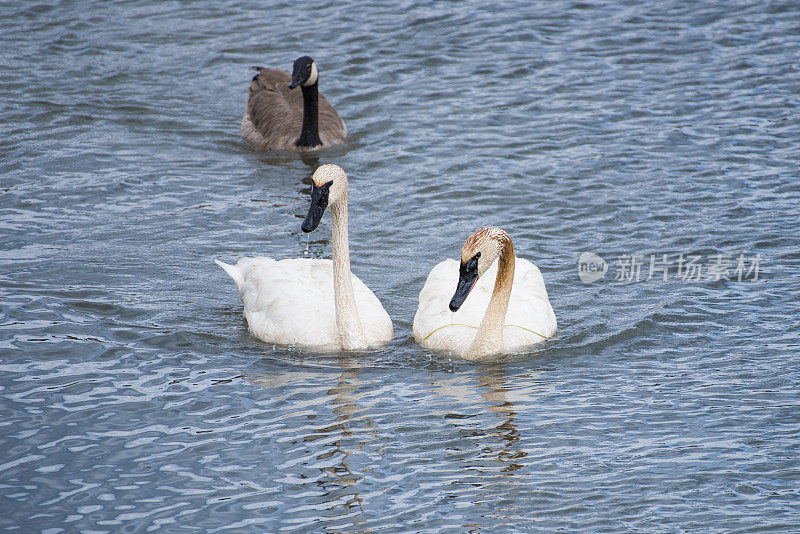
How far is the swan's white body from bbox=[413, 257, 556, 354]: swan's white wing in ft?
1.41

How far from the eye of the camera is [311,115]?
14523mm

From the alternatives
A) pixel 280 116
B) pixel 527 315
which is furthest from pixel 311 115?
pixel 527 315

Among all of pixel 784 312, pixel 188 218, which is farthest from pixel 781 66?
pixel 188 218

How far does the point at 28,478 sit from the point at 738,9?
15.1 metres

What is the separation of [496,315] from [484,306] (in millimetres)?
714

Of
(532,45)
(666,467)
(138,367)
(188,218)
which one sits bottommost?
(666,467)

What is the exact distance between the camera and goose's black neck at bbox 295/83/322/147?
→ 14.5 m

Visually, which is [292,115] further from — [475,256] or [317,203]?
[475,256]

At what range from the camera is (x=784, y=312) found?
363 inches

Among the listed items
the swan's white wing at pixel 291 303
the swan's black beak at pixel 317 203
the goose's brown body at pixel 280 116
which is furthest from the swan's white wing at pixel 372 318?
the goose's brown body at pixel 280 116

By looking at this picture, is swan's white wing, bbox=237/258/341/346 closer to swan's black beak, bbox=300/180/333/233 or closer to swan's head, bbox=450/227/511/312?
swan's black beak, bbox=300/180/333/233

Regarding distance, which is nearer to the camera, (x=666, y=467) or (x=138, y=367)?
(x=666, y=467)

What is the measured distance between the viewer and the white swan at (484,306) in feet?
27.7

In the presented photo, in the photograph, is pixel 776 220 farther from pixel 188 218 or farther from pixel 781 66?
pixel 188 218
